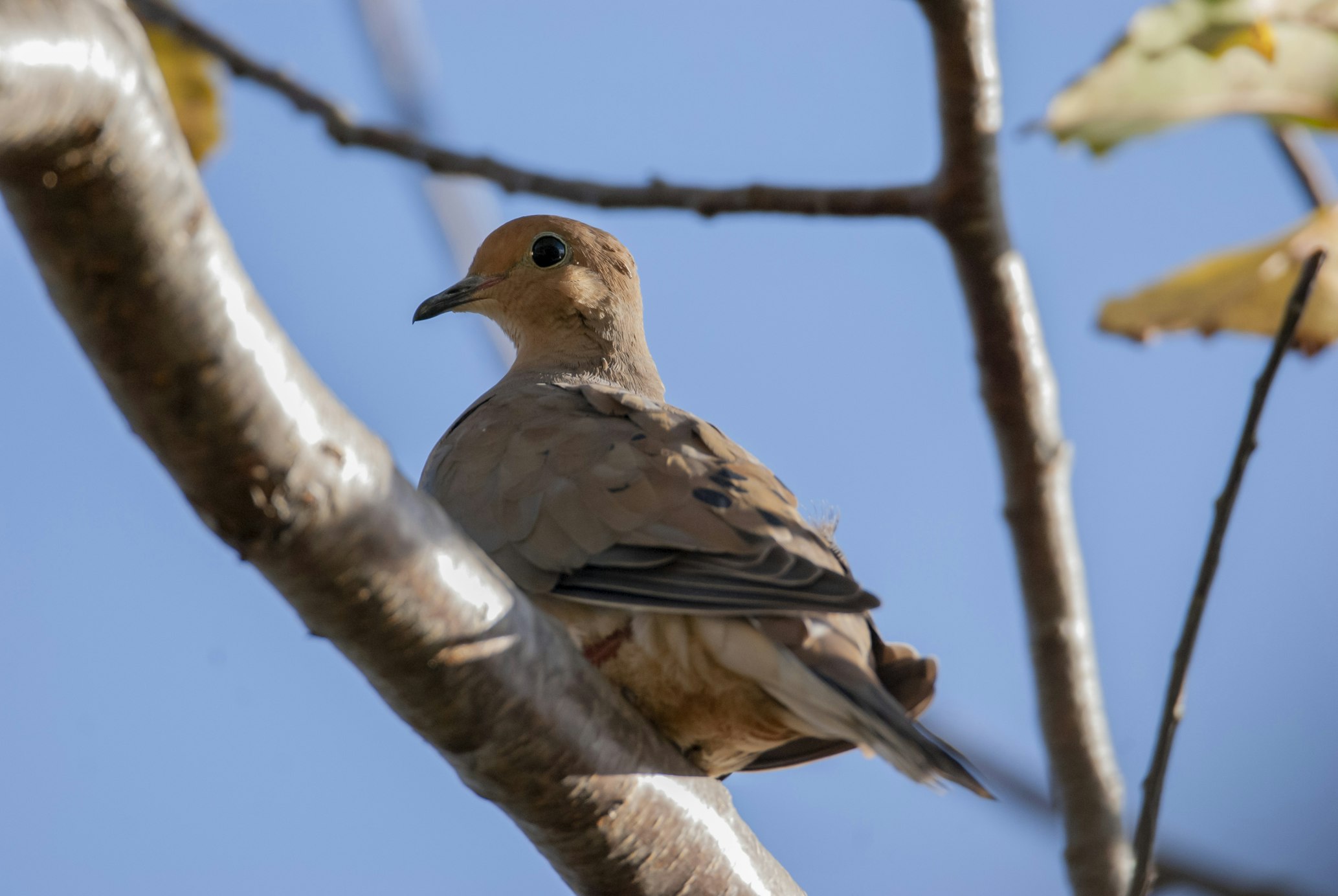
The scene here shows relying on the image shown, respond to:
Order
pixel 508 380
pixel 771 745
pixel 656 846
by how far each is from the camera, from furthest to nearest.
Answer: pixel 508 380
pixel 771 745
pixel 656 846

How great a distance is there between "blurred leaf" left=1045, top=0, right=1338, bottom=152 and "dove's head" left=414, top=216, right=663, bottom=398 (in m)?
1.43

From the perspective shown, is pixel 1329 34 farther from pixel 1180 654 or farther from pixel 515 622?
pixel 515 622

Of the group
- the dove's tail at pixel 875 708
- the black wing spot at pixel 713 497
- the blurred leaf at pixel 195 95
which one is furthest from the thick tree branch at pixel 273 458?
the blurred leaf at pixel 195 95

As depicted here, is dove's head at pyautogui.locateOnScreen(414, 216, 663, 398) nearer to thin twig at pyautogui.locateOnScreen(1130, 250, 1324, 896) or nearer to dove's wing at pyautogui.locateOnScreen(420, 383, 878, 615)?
dove's wing at pyautogui.locateOnScreen(420, 383, 878, 615)

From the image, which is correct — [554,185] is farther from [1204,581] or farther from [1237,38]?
[1204,581]

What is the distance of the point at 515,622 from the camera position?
4.90 feet

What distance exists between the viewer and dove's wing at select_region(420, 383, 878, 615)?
76.5 inches

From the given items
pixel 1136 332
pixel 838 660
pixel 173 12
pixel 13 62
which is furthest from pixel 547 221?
pixel 13 62

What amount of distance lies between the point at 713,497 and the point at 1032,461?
89cm

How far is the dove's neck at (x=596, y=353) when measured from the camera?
331 cm

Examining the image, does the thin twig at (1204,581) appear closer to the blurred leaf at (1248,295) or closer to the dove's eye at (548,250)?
the blurred leaf at (1248,295)

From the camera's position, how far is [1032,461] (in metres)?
2.73

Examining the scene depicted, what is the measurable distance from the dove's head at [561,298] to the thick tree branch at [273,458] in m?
1.70

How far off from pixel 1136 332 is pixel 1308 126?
46 cm
